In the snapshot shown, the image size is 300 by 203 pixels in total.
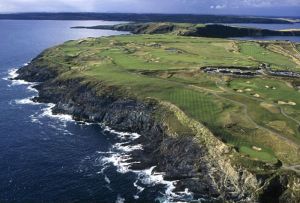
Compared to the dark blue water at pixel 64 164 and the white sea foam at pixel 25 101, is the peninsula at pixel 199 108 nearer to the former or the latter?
the white sea foam at pixel 25 101

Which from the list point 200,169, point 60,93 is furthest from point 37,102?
point 200,169

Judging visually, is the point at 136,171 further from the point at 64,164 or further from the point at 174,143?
the point at 64,164

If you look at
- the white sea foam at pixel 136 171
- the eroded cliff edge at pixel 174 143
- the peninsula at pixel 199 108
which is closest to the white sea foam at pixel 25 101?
the eroded cliff edge at pixel 174 143

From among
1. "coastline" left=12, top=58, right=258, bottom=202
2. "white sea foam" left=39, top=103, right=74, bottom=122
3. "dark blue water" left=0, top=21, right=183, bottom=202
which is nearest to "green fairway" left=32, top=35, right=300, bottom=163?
"coastline" left=12, top=58, right=258, bottom=202

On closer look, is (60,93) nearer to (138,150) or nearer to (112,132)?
(112,132)

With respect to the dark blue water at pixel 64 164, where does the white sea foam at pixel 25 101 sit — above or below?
above
